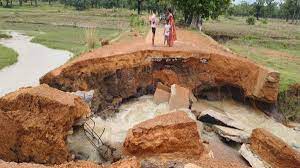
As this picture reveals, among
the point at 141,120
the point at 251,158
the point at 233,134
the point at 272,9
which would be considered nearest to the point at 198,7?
the point at 141,120

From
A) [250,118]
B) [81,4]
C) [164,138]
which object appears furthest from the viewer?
[81,4]

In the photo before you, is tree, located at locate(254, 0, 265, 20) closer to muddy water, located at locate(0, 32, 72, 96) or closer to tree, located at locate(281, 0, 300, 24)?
tree, located at locate(281, 0, 300, 24)

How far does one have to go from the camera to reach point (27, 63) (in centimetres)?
2781

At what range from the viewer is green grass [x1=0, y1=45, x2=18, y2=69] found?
2651 centimetres

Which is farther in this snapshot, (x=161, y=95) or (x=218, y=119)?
(x=161, y=95)

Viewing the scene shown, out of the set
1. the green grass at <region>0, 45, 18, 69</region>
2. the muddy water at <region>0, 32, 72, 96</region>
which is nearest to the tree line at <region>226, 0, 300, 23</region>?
the muddy water at <region>0, 32, 72, 96</region>

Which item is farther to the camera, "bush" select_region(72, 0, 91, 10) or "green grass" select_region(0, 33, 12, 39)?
"bush" select_region(72, 0, 91, 10)

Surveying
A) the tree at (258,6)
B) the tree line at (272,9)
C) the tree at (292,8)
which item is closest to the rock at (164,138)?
the tree line at (272,9)

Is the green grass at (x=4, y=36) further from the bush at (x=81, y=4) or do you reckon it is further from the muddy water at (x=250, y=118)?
the bush at (x=81, y=4)

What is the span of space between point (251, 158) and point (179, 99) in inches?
160

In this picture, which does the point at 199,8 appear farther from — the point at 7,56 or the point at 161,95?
the point at 161,95

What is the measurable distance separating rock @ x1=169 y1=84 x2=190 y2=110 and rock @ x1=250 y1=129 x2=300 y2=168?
3.39 meters

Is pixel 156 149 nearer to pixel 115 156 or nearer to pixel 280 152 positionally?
pixel 115 156

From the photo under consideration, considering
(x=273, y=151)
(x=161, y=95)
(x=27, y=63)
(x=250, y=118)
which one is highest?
(x=161, y=95)
